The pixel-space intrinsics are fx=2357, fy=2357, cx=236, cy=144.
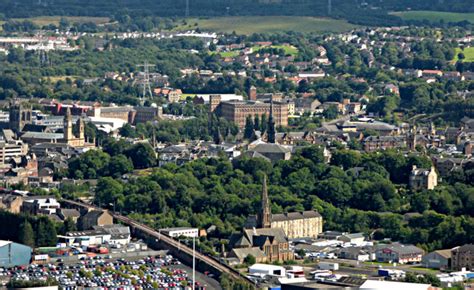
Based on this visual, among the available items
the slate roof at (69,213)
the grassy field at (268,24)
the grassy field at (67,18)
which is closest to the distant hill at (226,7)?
the grassy field at (67,18)

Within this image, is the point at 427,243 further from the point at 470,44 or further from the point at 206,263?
the point at 470,44

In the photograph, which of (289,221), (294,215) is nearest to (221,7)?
(294,215)

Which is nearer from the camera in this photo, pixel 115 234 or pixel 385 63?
pixel 115 234

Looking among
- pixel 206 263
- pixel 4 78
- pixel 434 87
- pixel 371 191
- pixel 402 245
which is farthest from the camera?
pixel 4 78

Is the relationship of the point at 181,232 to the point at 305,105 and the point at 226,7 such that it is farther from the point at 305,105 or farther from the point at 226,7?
the point at 226,7

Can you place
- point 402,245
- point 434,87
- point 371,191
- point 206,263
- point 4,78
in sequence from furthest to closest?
point 4,78
point 434,87
point 371,191
point 402,245
point 206,263

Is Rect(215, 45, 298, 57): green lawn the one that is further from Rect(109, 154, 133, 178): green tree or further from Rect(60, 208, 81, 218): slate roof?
Rect(60, 208, 81, 218): slate roof

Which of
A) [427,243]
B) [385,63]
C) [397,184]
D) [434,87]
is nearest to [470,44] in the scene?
[385,63]
